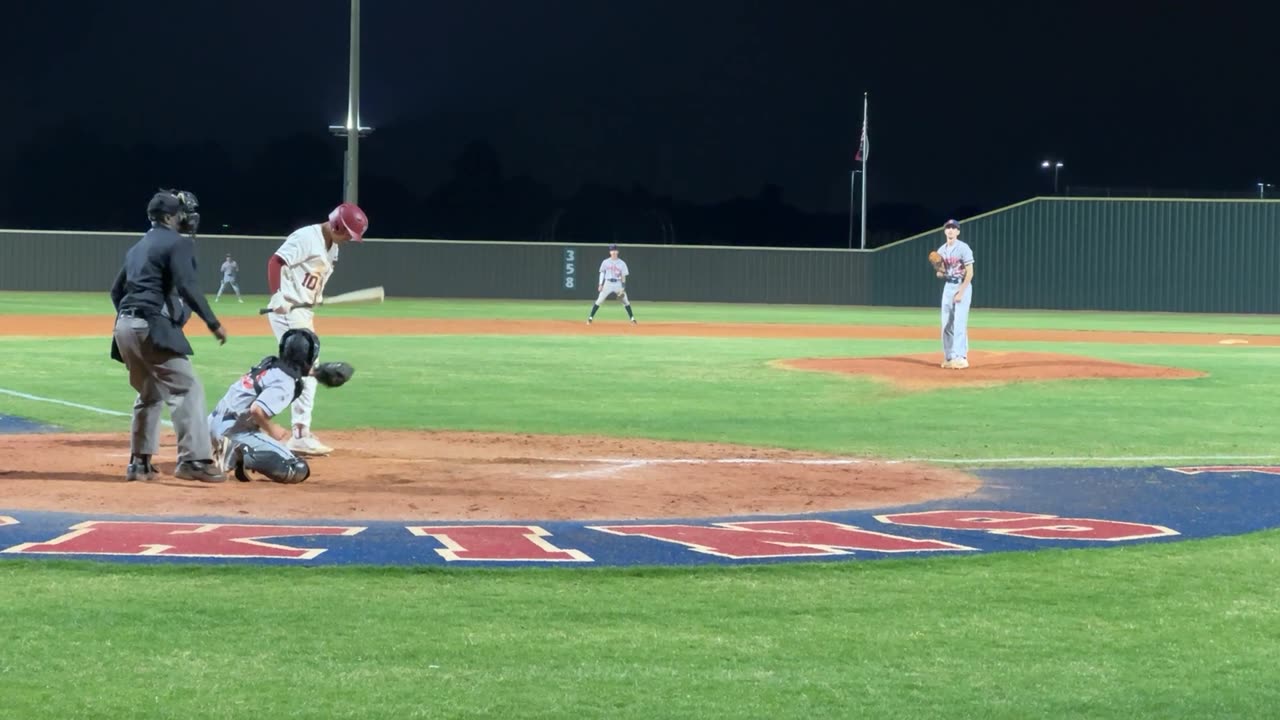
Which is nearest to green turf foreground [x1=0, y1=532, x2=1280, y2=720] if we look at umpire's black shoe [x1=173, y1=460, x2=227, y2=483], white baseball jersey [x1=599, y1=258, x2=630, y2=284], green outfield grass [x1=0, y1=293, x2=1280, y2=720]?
green outfield grass [x1=0, y1=293, x2=1280, y2=720]

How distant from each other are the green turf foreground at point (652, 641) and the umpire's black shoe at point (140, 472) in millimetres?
3101

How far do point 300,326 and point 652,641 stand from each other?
6424mm

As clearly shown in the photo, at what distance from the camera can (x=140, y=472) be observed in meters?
10.6

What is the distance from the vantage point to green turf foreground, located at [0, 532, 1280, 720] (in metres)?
5.29

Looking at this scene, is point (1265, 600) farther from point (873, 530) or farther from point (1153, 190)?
point (1153, 190)

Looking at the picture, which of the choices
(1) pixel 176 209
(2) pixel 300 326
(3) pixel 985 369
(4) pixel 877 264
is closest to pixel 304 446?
(2) pixel 300 326

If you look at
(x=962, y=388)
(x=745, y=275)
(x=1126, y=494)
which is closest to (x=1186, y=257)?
(x=745, y=275)

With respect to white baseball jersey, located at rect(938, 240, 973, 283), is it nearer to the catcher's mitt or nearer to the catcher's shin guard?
the catcher's mitt

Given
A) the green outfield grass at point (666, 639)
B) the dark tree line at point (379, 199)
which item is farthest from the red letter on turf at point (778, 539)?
the dark tree line at point (379, 199)

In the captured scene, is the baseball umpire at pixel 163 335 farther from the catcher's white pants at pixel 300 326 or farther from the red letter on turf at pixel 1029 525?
the red letter on turf at pixel 1029 525

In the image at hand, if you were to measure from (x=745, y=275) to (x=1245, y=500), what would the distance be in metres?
49.4

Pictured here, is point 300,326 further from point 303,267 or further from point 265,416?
point 265,416

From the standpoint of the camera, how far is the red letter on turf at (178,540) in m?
7.92

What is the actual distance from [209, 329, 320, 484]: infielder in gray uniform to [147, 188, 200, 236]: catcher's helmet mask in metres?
0.96
